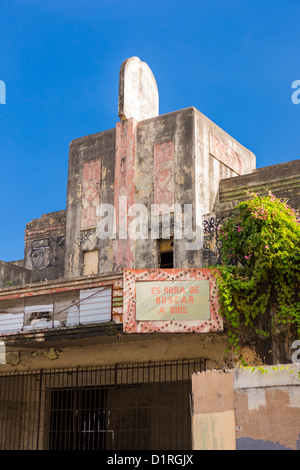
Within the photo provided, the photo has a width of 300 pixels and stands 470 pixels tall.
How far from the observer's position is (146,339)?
15758 mm

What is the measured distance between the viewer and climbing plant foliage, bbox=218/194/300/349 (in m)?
13.3

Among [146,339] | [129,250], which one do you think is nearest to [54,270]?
[129,250]

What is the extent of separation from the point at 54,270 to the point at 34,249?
1.66 metres

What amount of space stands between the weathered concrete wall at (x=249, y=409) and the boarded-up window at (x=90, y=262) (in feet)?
34.3

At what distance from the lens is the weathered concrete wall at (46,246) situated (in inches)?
904

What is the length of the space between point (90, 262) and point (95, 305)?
5.43 meters

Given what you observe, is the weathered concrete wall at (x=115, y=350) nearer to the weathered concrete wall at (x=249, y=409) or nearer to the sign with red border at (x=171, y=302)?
the sign with red border at (x=171, y=302)

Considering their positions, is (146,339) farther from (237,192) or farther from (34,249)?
(34,249)

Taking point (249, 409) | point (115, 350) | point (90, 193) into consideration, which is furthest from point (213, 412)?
point (90, 193)

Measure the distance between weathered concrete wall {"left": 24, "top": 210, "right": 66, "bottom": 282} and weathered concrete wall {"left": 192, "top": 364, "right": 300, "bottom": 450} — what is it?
13030mm

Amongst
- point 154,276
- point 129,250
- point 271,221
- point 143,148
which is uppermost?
point 143,148

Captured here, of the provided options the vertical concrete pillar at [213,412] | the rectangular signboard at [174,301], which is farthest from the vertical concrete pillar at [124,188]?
the vertical concrete pillar at [213,412]

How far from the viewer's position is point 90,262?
2052cm

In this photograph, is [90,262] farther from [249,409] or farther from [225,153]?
[249,409]
